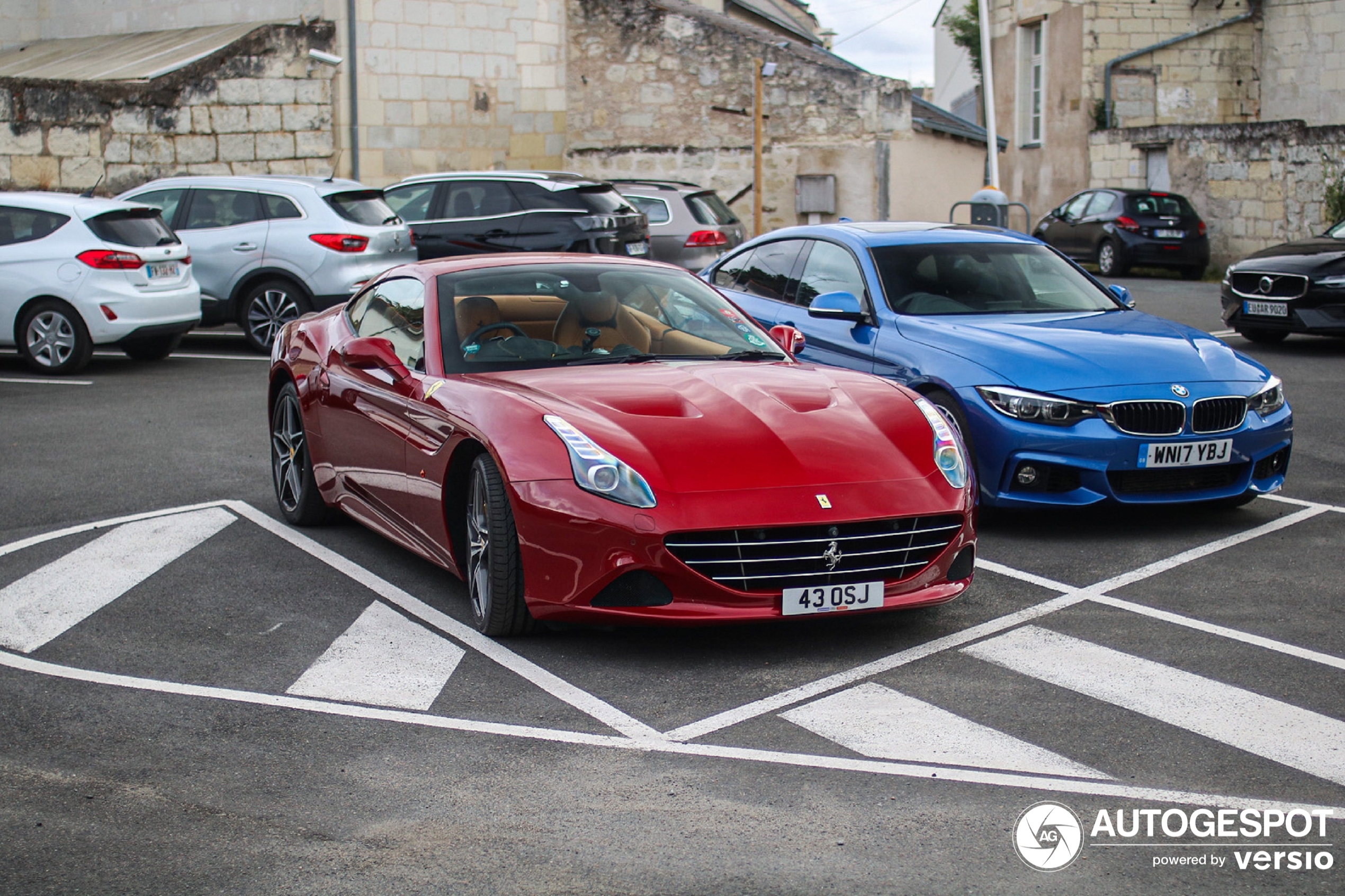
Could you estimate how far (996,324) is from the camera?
8383 mm

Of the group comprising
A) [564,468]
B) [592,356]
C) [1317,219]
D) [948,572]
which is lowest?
[948,572]

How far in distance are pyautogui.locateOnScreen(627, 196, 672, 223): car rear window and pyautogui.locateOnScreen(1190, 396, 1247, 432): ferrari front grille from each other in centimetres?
1381

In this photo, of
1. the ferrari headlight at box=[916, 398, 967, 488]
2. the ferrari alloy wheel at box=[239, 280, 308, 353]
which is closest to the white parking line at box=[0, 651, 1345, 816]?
the ferrari headlight at box=[916, 398, 967, 488]

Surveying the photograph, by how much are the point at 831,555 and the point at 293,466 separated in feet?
12.0

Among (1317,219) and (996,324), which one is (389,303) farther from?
(1317,219)

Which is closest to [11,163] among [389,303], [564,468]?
[389,303]

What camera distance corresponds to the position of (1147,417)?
24.5 ft

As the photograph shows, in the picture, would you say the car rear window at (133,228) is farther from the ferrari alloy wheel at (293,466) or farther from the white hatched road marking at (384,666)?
the white hatched road marking at (384,666)

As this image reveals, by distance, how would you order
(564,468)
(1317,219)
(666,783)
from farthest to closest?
(1317,219), (564,468), (666,783)

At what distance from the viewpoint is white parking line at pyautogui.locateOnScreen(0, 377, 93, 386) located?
14312mm

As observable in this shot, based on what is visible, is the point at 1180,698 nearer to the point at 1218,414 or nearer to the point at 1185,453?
the point at 1185,453

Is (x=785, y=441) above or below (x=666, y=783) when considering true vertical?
above

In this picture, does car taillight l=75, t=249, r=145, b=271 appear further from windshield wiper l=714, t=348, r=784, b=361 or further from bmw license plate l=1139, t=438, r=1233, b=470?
bmw license plate l=1139, t=438, r=1233, b=470

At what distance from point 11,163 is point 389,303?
1822 cm
